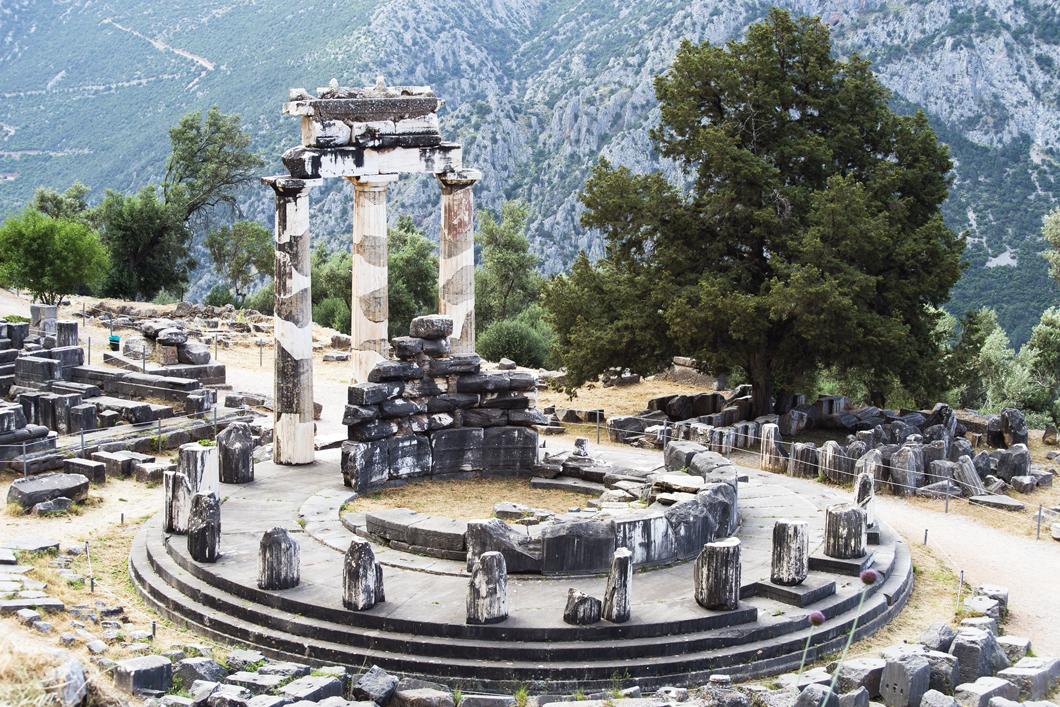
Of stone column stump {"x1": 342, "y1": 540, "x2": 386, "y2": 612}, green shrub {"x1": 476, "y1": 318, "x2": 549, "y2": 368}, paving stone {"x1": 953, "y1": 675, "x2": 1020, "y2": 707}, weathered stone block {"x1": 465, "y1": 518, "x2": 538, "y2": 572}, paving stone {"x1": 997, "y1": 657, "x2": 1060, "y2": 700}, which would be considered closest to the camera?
paving stone {"x1": 953, "y1": 675, "x2": 1020, "y2": 707}

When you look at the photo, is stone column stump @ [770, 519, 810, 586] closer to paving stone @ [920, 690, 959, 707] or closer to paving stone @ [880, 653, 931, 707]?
paving stone @ [880, 653, 931, 707]

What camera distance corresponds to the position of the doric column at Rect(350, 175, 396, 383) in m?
28.9

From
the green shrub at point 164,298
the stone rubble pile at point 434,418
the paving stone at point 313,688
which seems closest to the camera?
the paving stone at point 313,688

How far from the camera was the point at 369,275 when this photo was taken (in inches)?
1157

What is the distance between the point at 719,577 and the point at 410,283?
41.6m

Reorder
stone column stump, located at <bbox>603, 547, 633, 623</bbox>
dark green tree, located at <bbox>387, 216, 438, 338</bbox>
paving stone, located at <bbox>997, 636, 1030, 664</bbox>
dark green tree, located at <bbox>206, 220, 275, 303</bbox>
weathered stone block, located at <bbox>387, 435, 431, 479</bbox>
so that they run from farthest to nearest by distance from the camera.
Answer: dark green tree, located at <bbox>206, 220, 275, 303</bbox>
dark green tree, located at <bbox>387, 216, 438, 338</bbox>
weathered stone block, located at <bbox>387, 435, 431, 479</bbox>
paving stone, located at <bbox>997, 636, 1030, 664</bbox>
stone column stump, located at <bbox>603, 547, 633, 623</bbox>

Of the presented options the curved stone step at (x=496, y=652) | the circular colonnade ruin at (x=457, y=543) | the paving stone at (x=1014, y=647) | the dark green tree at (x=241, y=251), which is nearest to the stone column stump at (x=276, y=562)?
the circular colonnade ruin at (x=457, y=543)

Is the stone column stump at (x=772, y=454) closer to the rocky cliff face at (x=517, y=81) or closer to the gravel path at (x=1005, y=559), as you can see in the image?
the gravel path at (x=1005, y=559)

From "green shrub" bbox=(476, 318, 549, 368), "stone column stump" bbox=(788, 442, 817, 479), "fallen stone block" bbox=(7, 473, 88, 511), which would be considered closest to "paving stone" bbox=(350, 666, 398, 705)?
"fallen stone block" bbox=(7, 473, 88, 511)

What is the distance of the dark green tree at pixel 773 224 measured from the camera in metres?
30.8

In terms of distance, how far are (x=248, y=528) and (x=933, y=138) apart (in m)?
21.2

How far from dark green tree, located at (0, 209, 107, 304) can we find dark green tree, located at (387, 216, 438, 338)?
12.4m

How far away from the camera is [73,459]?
26.4 metres

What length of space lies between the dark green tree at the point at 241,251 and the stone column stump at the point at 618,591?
169 ft
